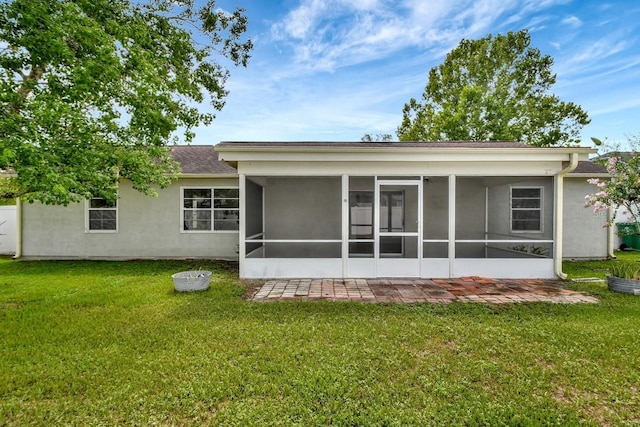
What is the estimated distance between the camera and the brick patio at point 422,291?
17.6 ft

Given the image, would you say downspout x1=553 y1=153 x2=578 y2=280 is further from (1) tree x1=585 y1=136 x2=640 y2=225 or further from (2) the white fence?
(2) the white fence

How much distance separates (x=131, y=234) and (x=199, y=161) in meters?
3.26

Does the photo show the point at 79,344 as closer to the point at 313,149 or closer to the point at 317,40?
the point at 313,149

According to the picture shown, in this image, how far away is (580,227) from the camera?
9.72 m

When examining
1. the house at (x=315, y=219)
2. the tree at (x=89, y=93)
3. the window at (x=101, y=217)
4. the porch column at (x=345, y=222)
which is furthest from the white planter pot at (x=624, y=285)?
the window at (x=101, y=217)

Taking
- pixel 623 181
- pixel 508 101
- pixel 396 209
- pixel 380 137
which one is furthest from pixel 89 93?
pixel 380 137

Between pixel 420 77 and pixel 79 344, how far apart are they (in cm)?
2471

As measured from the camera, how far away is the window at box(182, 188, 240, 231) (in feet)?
32.3

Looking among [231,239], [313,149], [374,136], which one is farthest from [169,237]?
[374,136]

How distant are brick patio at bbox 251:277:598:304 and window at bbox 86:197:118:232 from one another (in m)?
6.68

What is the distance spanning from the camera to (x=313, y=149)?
647 centimetres

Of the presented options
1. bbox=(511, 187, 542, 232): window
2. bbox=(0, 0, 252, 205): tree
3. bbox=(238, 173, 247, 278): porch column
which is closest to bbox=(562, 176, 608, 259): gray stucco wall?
bbox=(511, 187, 542, 232): window

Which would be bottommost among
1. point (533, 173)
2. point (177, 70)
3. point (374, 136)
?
point (533, 173)

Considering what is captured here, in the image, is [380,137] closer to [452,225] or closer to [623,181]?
[452,225]
